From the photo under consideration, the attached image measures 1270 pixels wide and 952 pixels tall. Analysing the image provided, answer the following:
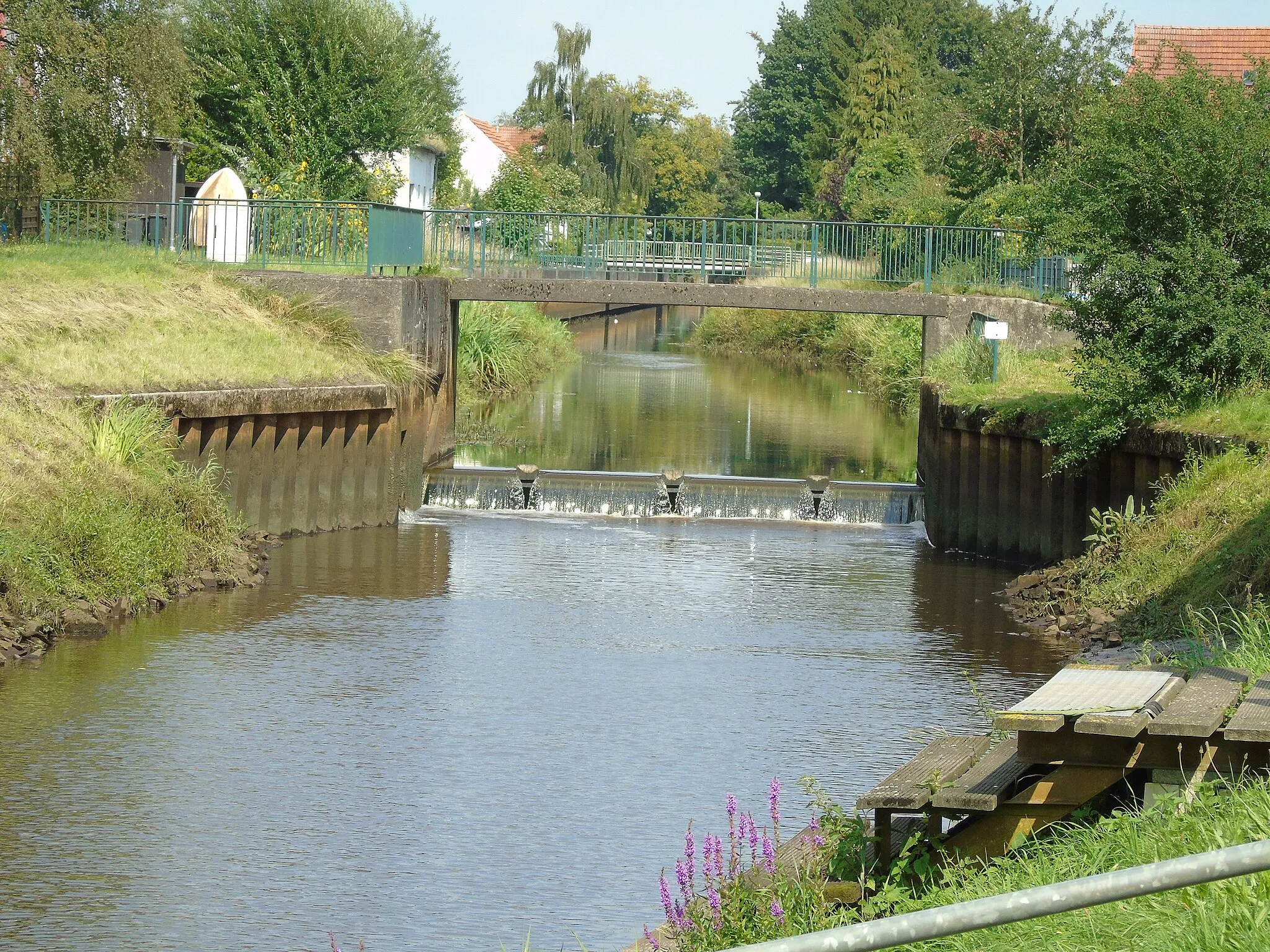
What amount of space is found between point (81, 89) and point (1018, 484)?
654 inches

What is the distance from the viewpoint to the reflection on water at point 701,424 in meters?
27.7

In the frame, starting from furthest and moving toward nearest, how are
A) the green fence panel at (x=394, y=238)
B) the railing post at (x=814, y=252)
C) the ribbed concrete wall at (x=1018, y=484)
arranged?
the railing post at (x=814, y=252)
the green fence panel at (x=394, y=238)
the ribbed concrete wall at (x=1018, y=484)

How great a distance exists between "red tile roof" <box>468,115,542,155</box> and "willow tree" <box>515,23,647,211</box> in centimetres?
228

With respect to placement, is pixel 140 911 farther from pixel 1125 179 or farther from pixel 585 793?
pixel 1125 179

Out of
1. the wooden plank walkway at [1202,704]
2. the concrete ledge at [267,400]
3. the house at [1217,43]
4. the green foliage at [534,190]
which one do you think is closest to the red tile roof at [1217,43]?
the house at [1217,43]

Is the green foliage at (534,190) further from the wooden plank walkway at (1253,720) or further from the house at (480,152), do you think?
the wooden plank walkway at (1253,720)

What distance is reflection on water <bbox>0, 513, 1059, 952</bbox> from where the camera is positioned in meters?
8.83

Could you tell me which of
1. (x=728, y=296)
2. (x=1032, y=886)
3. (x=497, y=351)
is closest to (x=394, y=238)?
(x=728, y=296)

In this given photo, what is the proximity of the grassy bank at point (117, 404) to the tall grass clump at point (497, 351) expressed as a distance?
33.8 feet

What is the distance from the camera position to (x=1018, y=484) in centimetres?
2059

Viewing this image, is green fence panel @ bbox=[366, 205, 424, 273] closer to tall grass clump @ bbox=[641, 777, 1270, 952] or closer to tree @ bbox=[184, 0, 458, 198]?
tree @ bbox=[184, 0, 458, 198]

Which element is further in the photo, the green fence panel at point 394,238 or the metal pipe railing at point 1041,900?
the green fence panel at point 394,238

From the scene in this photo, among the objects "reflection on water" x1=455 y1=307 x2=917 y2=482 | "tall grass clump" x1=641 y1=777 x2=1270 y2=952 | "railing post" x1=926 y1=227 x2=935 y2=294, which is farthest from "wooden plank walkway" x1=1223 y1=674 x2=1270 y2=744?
"railing post" x1=926 y1=227 x2=935 y2=294

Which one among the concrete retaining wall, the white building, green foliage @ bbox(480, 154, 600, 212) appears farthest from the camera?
the white building
